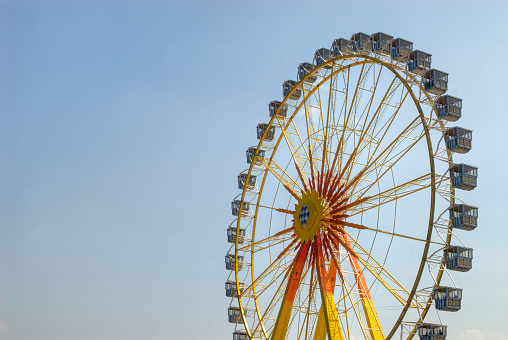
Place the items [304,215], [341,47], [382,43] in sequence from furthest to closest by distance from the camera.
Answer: [341,47]
[304,215]
[382,43]

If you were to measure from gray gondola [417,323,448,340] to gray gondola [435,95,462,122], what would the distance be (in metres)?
7.25

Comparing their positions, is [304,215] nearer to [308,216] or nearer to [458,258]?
[308,216]

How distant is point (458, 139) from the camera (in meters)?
31.0

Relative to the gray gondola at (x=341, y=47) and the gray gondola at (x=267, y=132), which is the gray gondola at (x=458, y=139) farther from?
the gray gondola at (x=267, y=132)

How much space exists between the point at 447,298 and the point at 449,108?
6.62m

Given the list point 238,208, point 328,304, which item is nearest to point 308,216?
point 328,304

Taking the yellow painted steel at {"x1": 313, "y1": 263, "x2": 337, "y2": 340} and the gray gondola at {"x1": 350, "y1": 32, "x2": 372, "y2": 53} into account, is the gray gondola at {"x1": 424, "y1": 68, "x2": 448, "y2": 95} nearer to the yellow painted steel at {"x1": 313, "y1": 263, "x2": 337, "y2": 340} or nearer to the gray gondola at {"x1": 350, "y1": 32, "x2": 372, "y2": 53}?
the gray gondola at {"x1": 350, "y1": 32, "x2": 372, "y2": 53}

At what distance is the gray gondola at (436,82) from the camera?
31.8 metres

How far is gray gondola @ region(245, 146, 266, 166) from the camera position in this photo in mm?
41344

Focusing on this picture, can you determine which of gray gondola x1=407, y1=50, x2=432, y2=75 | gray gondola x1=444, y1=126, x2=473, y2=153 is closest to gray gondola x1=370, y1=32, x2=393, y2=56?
gray gondola x1=407, y1=50, x2=432, y2=75

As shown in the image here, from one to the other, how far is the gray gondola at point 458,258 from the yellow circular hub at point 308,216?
5.71 m

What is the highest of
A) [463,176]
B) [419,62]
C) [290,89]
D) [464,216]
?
[290,89]

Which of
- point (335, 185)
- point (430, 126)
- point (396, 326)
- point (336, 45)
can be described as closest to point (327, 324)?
A: point (396, 326)

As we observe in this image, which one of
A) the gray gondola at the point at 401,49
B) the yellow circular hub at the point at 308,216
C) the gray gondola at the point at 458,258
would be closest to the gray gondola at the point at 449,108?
the gray gondola at the point at 401,49
